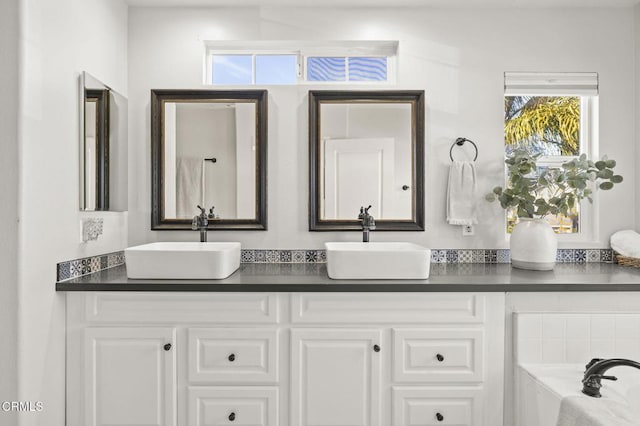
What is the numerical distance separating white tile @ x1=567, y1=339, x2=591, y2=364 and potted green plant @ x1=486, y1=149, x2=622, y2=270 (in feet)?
1.42

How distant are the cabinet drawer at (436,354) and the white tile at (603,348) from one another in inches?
20.1

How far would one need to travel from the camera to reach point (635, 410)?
5.27ft

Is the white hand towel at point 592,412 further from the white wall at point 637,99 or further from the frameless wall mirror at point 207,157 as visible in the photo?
the frameless wall mirror at point 207,157

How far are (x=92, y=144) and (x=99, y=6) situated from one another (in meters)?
0.75

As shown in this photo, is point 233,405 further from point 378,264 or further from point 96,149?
point 96,149

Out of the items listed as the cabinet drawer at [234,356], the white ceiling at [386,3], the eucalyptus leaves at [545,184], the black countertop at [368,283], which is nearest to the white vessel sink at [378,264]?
the black countertop at [368,283]

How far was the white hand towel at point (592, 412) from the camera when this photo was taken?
4.19ft

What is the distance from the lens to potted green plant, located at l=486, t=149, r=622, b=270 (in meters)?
2.10

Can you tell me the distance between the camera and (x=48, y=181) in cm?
164

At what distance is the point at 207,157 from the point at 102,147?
0.55m

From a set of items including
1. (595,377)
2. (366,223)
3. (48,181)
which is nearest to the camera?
(595,377)

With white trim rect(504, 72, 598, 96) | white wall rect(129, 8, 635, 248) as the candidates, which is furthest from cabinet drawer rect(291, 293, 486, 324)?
white trim rect(504, 72, 598, 96)

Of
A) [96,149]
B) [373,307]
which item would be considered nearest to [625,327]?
[373,307]

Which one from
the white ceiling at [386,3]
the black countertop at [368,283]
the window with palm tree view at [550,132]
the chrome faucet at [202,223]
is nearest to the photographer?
the black countertop at [368,283]
